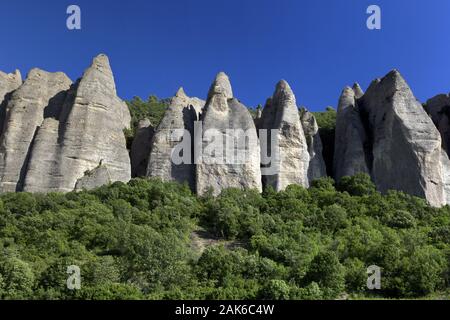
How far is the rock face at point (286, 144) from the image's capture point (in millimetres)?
37750

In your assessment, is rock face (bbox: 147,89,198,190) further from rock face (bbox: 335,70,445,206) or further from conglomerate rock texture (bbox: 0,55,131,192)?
rock face (bbox: 335,70,445,206)

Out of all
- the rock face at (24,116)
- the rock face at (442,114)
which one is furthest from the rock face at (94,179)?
the rock face at (442,114)

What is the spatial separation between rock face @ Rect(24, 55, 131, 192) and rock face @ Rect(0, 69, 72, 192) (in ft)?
4.84

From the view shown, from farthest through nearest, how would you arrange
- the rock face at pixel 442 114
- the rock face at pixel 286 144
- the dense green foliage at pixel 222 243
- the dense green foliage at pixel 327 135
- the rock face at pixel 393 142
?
the dense green foliage at pixel 327 135 → the rock face at pixel 442 114 → the rock face at pixel 286 144 → the rock face at pixel 393 142 → the dense green foliage at pixel 222 243

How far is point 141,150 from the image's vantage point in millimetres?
41125

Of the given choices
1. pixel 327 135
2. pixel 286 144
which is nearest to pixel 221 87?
pixel 286 144

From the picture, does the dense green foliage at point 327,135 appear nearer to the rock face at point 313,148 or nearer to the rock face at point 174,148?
the rock face at point 313,148

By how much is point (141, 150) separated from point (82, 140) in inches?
238

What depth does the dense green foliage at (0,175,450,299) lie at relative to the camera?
20.6m

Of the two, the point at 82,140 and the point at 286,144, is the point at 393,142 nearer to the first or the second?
the point at 286,144

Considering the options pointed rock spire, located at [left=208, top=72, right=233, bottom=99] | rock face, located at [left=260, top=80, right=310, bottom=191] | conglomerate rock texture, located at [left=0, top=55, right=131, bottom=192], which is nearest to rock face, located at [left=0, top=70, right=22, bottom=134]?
conglomerate rock texture, located at [left=0, top=55, right=131, bottom=192]

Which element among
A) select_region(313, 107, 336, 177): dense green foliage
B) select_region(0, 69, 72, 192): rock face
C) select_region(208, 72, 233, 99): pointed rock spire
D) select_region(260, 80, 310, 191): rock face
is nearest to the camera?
select_region(0, 69, 72, 192): rock face

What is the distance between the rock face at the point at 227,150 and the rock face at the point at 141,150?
202 inches
